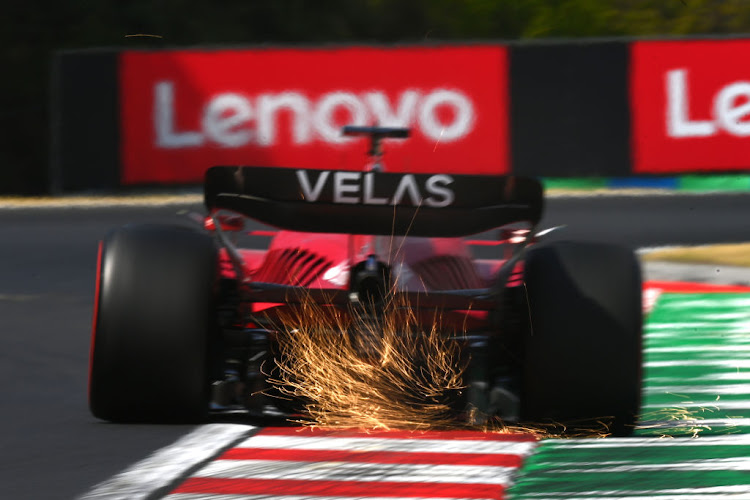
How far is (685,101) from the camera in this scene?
20.4 metres

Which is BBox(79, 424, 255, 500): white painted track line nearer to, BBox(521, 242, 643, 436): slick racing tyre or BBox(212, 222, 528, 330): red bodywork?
BBox(212, 222, 528, 330): red bodywork

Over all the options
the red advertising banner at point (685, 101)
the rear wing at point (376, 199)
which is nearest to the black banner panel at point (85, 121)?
the red advertising banner at point (685, 101)

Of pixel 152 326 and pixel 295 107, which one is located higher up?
pixel 295 107

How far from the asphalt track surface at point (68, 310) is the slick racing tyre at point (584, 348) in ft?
4.52

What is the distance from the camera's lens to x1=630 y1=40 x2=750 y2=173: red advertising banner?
66.7 ft

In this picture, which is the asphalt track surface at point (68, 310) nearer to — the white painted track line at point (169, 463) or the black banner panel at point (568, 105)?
the white painted track line at point (169, 463)

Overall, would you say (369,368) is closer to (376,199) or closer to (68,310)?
(376,199)

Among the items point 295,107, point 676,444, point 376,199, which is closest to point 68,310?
point 376,199

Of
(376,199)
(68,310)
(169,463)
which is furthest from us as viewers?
(68,310)

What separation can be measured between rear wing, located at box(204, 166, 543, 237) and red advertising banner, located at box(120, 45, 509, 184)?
47.7 ft

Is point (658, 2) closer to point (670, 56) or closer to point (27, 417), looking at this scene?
point (670, 56)

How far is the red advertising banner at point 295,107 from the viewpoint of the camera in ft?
67.1

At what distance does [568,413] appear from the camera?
5.88 metres

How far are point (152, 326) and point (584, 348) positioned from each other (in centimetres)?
162
